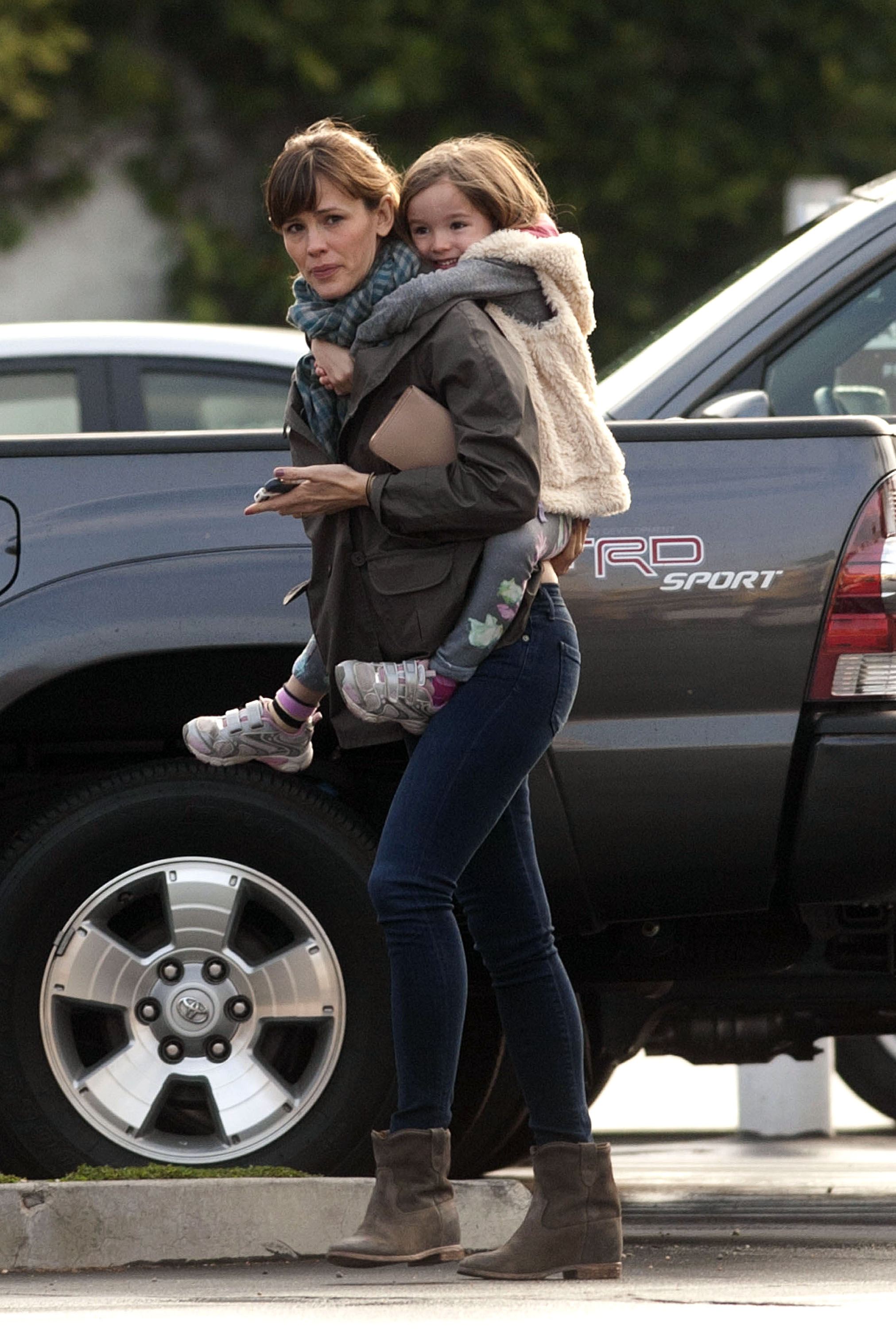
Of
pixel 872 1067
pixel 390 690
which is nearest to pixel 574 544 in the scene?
pixel 390 690

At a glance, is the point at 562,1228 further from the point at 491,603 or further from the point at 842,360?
the point at 842,360

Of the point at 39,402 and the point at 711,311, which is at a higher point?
the point at 39,402

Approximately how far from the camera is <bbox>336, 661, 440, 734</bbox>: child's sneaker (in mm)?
3295

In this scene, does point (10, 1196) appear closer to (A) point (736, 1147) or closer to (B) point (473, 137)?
(B) point (473, 137)

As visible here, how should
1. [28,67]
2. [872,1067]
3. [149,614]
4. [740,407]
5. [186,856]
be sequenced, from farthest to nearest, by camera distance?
[28,67]
[872,1067]
[740,407]
[186,856]
[149,614]

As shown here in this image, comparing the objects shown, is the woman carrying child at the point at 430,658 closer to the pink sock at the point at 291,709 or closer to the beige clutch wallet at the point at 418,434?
the beige clutch wallet at the point at 418,434

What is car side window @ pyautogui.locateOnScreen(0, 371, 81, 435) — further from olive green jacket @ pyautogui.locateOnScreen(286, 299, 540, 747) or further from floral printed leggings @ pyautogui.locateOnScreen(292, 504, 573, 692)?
floral printed leggings @ pyautogui.locateOnScreen(292, 504, 573, 692)

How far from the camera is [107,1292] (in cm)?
341

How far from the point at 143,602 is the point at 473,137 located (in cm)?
98

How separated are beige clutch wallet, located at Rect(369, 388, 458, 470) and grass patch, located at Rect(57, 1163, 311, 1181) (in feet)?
4.10

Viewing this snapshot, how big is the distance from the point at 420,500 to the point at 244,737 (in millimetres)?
608

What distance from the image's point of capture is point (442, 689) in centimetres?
331

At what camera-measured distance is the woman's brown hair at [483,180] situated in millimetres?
3363

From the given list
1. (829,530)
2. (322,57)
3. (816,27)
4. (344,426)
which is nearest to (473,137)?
(344,426)
